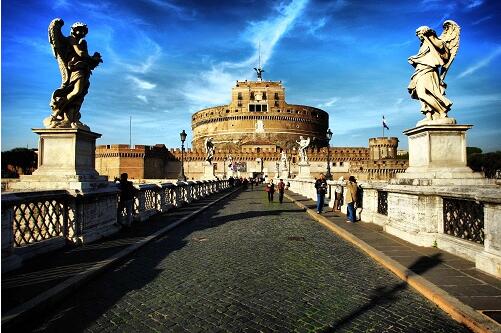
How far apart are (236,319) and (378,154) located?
92.2m

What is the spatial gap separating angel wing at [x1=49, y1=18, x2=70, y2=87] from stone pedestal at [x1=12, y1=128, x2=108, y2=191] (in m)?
1.10

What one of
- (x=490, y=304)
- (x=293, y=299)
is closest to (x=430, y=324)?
(x=490, y=304)

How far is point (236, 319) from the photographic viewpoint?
393 cm

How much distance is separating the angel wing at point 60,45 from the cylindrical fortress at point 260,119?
89.4 m

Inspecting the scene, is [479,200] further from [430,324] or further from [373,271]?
[430,324]

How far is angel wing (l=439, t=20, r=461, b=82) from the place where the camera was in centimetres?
787

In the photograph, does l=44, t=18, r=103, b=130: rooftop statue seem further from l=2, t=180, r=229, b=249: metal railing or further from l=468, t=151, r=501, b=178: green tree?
l=468, t=151, r=501, b=178: green tree

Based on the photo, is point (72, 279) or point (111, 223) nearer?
point (72, 279)

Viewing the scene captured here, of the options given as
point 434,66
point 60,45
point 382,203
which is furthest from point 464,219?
point 60,45

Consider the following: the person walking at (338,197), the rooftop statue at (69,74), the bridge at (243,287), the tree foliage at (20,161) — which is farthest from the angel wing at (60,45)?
the tree foliage at (20,161)

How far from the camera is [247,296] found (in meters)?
4.63

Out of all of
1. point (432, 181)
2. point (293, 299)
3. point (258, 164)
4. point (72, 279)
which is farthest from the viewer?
point (258, 164)

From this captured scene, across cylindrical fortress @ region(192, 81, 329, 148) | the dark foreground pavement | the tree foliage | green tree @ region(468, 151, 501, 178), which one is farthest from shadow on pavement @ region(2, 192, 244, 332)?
cylindrical fortress @ region(192, 81, 329, 148)

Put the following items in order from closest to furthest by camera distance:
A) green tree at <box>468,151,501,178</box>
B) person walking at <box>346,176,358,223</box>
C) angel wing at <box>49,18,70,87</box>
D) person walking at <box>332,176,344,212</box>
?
angel wing at <box>49,18,70,87</box> < person walking at <box>346,176,358,223</box> < person walking at <box>332,176,344,212</box> < green tree at <box>468,151,501,178</box>
